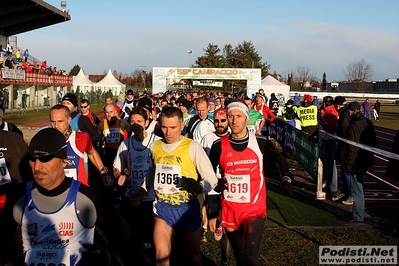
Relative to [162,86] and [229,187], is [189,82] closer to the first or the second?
[162,86]

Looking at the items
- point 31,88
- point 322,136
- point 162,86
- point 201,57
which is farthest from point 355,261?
point 201,57

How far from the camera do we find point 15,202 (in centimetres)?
318

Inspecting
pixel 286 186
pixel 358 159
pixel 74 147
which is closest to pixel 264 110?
pixel 358 159

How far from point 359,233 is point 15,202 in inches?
241

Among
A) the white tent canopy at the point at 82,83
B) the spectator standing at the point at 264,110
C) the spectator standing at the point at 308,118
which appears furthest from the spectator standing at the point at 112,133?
the white tent canopy at the point at 82,83

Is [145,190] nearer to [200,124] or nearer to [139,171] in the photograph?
[139,171]

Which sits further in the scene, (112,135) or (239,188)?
(112,135)

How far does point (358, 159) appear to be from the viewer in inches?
338

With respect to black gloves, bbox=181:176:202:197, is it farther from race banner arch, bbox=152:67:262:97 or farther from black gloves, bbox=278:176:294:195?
race banner arch, bbox=152:67:262:97

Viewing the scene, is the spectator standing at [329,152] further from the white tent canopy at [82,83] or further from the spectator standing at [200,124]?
the white tent canopy at [82,83]

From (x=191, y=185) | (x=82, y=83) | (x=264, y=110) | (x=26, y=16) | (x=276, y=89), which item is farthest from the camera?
(x=82, y=83)

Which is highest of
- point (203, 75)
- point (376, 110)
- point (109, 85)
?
point (203, 75)

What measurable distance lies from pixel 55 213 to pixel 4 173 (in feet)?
7.36

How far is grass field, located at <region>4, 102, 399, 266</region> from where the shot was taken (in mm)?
6656
